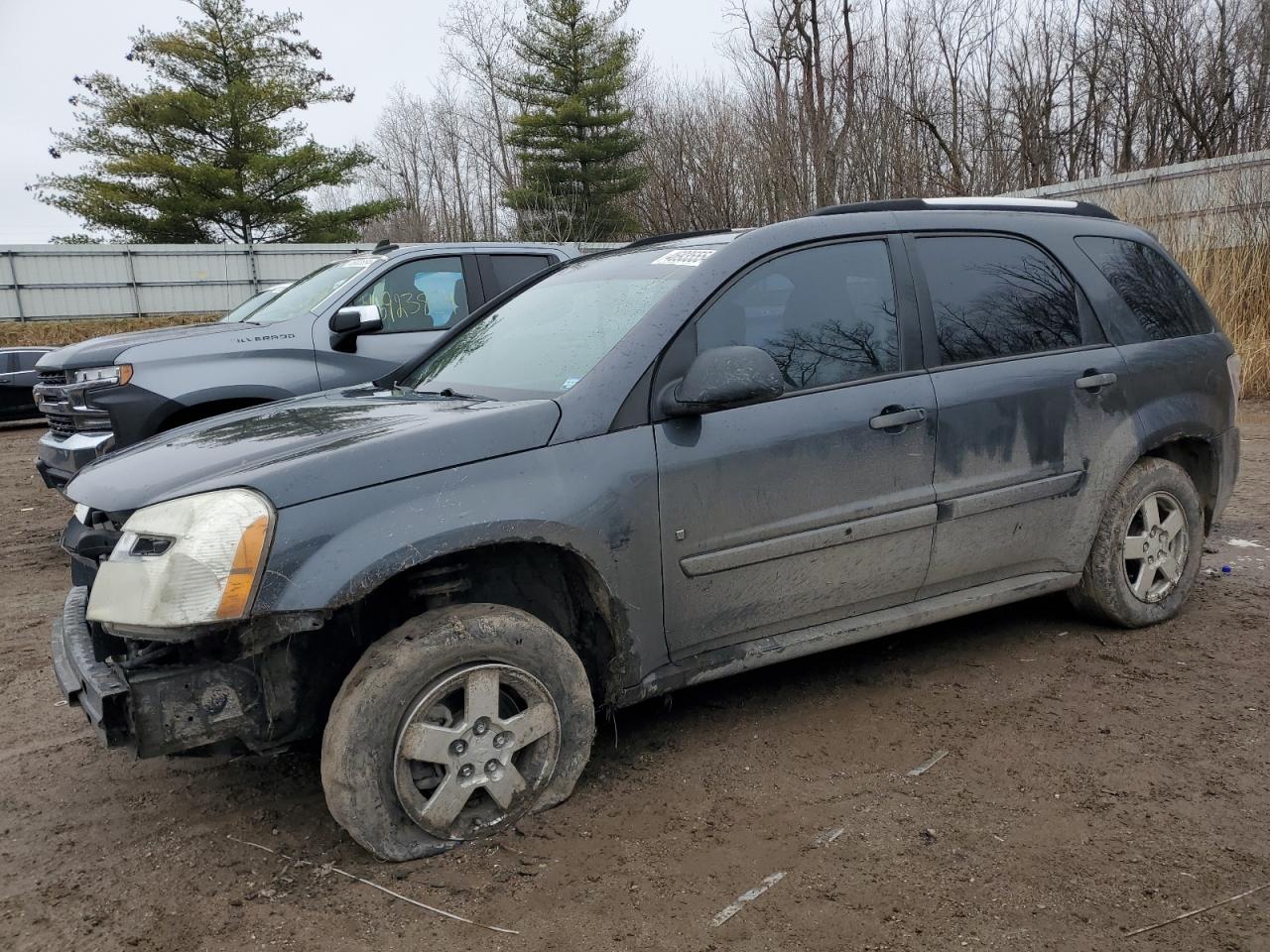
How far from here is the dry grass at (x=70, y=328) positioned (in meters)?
23.8

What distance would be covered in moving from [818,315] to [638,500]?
1.05 meters

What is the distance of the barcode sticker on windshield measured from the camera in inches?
139

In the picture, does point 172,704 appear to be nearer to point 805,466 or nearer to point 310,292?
point 805,466

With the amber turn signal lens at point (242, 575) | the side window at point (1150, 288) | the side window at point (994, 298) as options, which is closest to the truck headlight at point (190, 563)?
the amber turn signal lens at point (242, 575)

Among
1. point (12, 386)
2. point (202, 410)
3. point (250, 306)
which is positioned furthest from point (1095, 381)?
point (12, 386)

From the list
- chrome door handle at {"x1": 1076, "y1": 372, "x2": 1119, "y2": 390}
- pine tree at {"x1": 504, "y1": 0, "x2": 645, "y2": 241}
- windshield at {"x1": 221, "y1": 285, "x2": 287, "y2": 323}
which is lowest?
chrome door handle at {"x1": 1076, "y1": 372, "x2": 1119, "y2": 390}

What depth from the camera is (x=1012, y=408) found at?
12.7ft

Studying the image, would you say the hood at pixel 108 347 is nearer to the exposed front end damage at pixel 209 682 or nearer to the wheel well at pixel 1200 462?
the exposed front end damage at pixel 209 682

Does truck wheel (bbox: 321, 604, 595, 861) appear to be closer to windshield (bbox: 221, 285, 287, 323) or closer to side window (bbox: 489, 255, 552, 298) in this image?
side window (bbox: 489, 255, 552, 298)

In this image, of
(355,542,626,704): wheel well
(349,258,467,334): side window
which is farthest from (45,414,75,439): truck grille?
(355,542,626,704): wheel well

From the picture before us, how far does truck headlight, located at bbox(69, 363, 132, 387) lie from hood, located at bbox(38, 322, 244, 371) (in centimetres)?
4

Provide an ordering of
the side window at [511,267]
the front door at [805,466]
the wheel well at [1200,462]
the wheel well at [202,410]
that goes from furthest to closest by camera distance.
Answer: the side window at [511,267], the wheel well at [202,410], the wheel well at [1200,462], the front door at [805,466]

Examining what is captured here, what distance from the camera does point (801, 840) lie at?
9.45 feet

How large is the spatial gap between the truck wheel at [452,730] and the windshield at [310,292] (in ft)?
15.6
